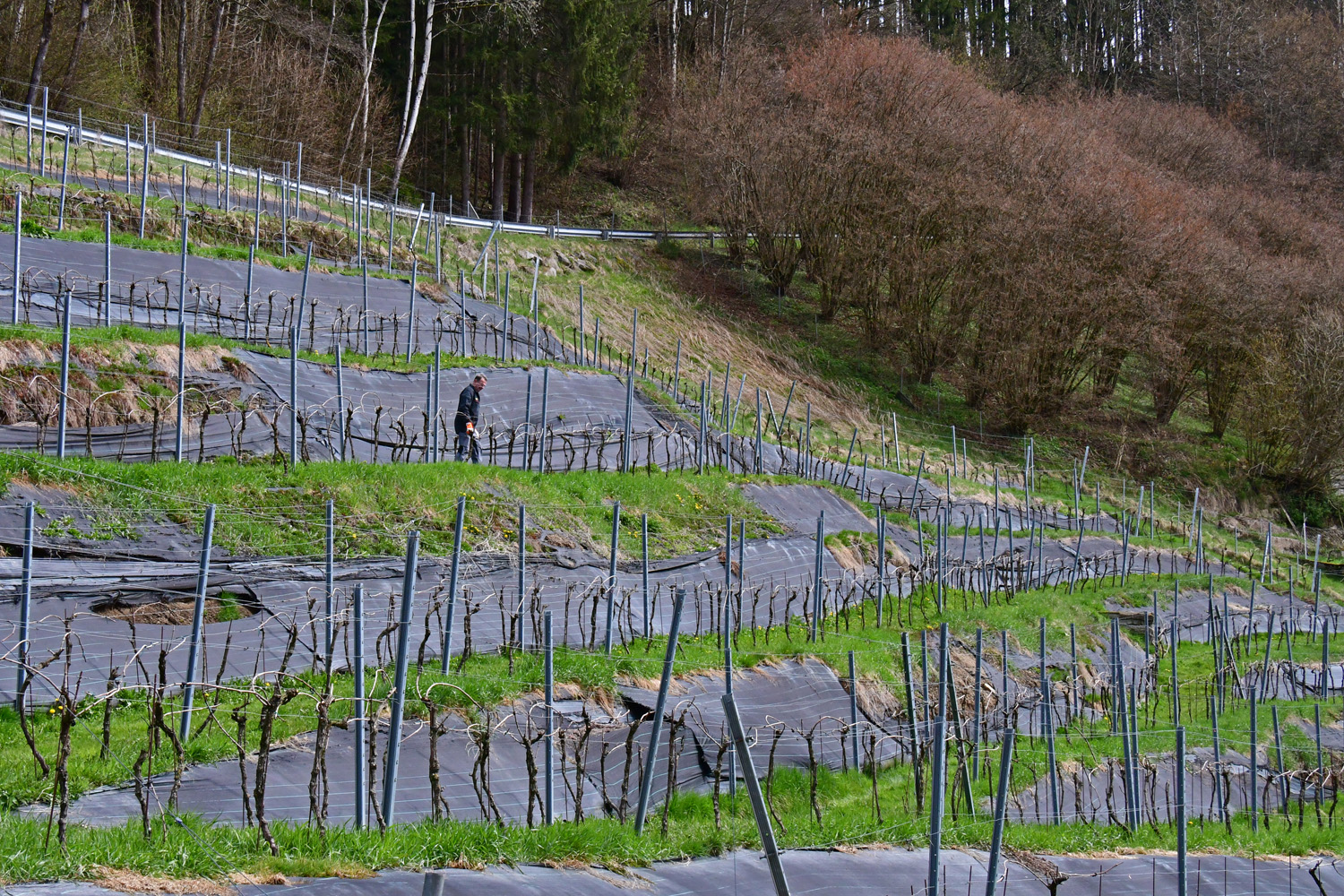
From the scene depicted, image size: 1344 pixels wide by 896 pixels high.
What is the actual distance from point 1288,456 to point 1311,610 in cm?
1421

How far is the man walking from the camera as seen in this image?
18406 mm

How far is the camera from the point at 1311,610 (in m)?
24.0

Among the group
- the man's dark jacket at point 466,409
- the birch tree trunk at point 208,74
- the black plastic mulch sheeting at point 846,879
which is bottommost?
the black plastic mulch sheeting at point 846,879

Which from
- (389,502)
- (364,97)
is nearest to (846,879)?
(389,502)

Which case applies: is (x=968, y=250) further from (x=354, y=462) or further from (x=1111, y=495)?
(x=354, y=462)

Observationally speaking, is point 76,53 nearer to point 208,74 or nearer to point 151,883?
point 208,74

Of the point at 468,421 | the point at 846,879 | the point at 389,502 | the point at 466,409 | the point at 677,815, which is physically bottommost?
the point at 677,815

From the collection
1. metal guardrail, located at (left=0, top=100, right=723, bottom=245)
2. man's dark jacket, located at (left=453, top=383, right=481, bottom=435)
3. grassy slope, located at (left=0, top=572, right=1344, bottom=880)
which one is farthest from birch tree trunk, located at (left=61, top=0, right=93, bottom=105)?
grassy slope, located at (left=0, top=572, right=1344, bottom=880)

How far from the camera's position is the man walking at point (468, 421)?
18406 mm

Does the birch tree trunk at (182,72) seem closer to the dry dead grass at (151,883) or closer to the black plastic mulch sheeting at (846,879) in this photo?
the black plastic mulch sheeting at (846,879)

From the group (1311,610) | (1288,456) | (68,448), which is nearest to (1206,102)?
(1288,456)

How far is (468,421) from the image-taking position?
60.8 feet

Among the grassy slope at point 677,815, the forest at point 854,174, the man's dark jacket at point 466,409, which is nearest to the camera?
the grassy slope at point 677,815

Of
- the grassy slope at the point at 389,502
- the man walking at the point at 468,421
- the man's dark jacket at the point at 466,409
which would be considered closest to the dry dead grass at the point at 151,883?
the grassy slope at the point at 389,502
